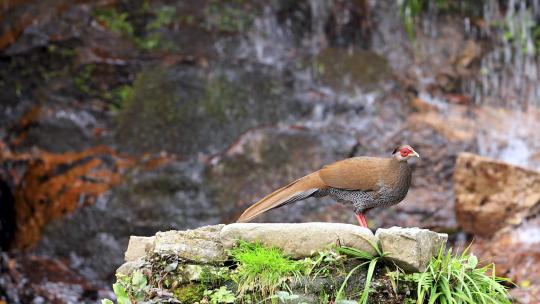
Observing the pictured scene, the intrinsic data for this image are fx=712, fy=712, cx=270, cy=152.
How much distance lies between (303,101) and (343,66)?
1111 millimetres

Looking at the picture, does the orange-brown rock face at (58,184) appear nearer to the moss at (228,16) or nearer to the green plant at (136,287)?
the moss at (228,16)

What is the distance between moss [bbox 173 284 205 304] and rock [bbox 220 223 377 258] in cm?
32

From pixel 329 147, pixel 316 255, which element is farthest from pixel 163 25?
pixel 316 255

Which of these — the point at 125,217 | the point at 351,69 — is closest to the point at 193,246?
the point at 125,217

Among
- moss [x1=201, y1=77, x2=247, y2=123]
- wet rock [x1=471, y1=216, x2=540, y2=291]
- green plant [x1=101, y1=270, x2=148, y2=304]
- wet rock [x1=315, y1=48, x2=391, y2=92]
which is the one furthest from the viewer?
wet rock [x1=315, y1=48, x2=391, y2=92]

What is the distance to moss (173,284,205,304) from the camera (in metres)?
4.09

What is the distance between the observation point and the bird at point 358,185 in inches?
209

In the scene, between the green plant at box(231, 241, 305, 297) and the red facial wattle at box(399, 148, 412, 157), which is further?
the red facial wattle at box(399, 148, 412, 157)

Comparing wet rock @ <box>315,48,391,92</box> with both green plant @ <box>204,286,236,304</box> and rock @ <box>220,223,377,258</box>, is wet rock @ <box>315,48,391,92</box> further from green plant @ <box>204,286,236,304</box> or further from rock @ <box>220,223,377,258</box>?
green plant @ <box>204,286,236,304</box>

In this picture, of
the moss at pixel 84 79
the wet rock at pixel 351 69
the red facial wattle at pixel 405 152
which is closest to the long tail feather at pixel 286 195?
the red facial wattle at pixel 405 152

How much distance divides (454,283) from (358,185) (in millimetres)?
1319

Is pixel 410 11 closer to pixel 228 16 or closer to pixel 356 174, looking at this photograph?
pixel 228 16

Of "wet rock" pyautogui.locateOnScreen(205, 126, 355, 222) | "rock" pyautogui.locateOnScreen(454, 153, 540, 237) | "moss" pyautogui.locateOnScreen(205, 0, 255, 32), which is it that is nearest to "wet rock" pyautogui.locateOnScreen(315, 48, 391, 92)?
"wet rock" pyautogui.locateOnScreen(205, 126, 355, 222)

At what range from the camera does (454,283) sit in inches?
170
